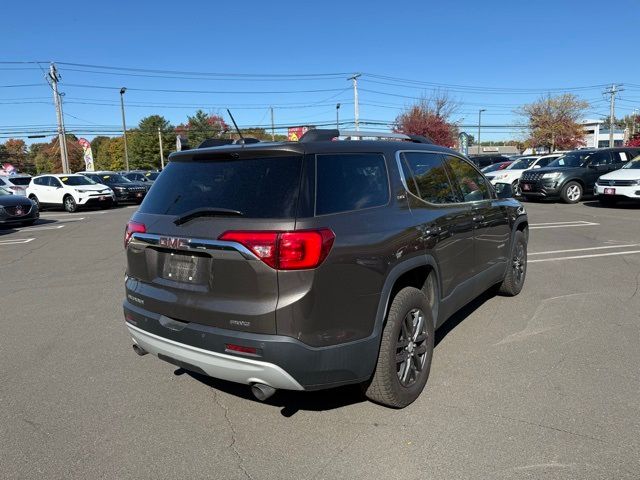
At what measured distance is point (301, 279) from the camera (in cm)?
271

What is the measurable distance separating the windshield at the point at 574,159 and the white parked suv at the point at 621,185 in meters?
2.22

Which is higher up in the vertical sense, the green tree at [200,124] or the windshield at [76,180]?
the green tree at [200,124]

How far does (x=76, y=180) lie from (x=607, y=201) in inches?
846

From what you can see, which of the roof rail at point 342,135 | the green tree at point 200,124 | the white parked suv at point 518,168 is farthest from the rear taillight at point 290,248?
the green tree at point 200,124

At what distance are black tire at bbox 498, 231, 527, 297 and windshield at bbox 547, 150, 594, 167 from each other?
46.9 ft

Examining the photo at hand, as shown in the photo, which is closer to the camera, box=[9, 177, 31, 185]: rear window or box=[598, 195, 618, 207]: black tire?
box=[598, 195, 618, 207]: black tire

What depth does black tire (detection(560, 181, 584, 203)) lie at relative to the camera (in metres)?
17.9

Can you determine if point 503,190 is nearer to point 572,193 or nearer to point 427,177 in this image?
point 427,177

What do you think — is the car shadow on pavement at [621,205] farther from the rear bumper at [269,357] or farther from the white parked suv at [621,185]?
the rear bumper at [269,357]

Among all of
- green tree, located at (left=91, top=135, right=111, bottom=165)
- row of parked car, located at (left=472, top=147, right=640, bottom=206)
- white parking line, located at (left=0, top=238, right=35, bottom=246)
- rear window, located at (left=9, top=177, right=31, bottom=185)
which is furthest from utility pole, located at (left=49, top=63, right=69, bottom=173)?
green tree, located at (left=91, top=135, right=111, bottom=165)

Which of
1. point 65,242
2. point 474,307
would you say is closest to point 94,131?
point 65,242

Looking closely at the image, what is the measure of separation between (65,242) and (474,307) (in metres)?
10.2

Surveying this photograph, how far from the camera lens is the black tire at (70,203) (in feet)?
70.9

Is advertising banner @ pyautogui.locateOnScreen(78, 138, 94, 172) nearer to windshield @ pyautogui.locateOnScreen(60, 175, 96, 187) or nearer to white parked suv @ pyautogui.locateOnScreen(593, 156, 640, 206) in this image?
windshield @ pyautogui.locateOnScreen(60, 175, 96, 187)
